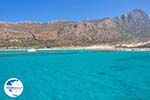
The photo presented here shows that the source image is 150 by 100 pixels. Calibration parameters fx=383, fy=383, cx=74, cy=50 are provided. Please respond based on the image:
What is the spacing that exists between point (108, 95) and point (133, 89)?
18.9 ft

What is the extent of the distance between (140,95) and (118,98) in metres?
2.76

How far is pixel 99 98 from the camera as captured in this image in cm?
3003

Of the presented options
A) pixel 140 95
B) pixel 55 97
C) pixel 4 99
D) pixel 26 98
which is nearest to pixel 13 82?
pixel 4 99

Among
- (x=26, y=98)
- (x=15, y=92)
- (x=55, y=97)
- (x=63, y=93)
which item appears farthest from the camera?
(x=63, y=93)

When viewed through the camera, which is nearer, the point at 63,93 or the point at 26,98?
the point at 26,98

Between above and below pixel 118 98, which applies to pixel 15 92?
above

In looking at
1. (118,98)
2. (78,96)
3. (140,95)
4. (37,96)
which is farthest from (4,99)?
(140,95)

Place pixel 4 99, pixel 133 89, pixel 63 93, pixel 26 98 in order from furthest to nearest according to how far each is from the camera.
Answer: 1. pixel 133 89
2. pixel 63 93
3. pixel 26 98
4. pixel 4 99

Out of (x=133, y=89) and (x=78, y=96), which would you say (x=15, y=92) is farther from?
(x=133, y=89)

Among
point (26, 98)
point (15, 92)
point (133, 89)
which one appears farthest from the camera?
point (133, 89)

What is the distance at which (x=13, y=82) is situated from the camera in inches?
411

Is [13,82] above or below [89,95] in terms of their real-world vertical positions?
above

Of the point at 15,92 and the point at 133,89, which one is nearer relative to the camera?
the point at 15,92

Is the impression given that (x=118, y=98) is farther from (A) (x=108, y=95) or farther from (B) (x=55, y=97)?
(B) (x=55, y=97)
